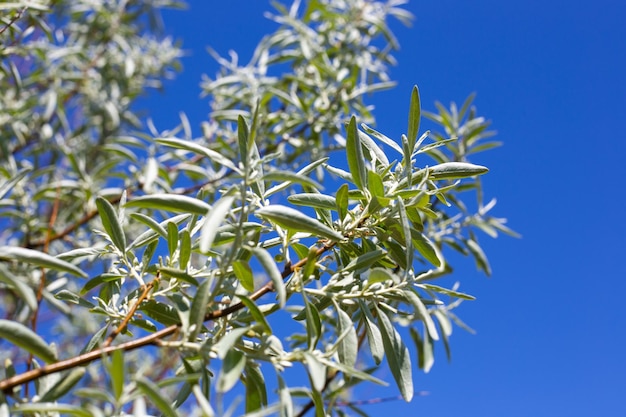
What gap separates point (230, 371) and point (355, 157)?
373 mm

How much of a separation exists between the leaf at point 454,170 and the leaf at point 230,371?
0.42 m

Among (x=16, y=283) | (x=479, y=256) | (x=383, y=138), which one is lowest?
(x=16, y=283)

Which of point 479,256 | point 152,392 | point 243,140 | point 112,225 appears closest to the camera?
point 152,392

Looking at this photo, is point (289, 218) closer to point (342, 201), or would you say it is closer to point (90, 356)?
point (342, 201)

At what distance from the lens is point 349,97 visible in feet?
7.00

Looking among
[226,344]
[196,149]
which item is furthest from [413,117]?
[226,344]

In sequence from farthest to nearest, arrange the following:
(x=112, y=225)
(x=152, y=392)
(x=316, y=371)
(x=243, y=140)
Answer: (x=112, y=225) → (x=243, y=140) → (x=316, y=371) → (x=152, y=392)

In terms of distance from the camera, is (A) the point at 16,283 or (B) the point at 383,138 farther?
(B) the point at 383,138

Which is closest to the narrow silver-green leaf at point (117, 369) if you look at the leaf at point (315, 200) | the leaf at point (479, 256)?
the leaf at point (315, 200)

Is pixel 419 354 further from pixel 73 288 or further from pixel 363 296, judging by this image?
pixel 73 288

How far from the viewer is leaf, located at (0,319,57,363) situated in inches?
27.0

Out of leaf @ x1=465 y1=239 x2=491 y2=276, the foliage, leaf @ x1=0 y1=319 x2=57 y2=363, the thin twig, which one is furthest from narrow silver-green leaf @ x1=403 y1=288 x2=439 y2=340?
leaf @ x1=465 y1=239 x2=491 y2=276

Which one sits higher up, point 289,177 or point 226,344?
point 289,177

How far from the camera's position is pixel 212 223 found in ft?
2.27
